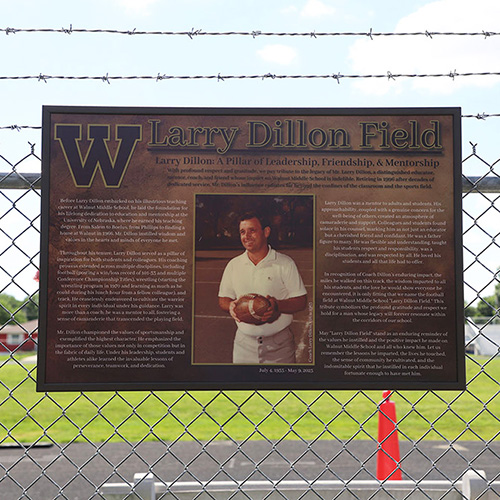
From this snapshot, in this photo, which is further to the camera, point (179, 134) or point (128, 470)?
point (128, 470)

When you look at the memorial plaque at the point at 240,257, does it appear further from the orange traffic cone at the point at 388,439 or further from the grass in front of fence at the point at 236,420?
the grass in front of fence at the point at 236,420

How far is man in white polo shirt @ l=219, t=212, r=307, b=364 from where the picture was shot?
226cm

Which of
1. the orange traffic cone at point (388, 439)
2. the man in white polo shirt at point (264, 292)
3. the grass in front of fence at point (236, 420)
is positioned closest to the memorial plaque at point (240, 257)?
the man in white polo shirt at point (264, 292)

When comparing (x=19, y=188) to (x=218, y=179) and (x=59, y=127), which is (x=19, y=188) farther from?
(x=218, y=179)

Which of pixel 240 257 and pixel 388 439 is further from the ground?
pixel 240 257

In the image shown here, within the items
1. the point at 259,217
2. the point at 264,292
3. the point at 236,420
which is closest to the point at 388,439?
the point at 264,292

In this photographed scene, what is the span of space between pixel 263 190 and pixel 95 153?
659 millimetres

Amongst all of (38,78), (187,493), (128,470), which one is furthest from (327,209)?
(128,470)

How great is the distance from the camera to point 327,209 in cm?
228

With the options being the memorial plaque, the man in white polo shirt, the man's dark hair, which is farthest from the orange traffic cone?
the man's dark hair

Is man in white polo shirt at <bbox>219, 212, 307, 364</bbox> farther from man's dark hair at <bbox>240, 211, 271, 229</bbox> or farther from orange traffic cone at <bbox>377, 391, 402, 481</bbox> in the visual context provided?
orange traffic cone at <bbox>377, 391, 402, 481</bbox>

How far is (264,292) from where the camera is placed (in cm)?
227

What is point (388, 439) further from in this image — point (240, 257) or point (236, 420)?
point (236, 420)

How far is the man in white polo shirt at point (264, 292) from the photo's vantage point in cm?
226
